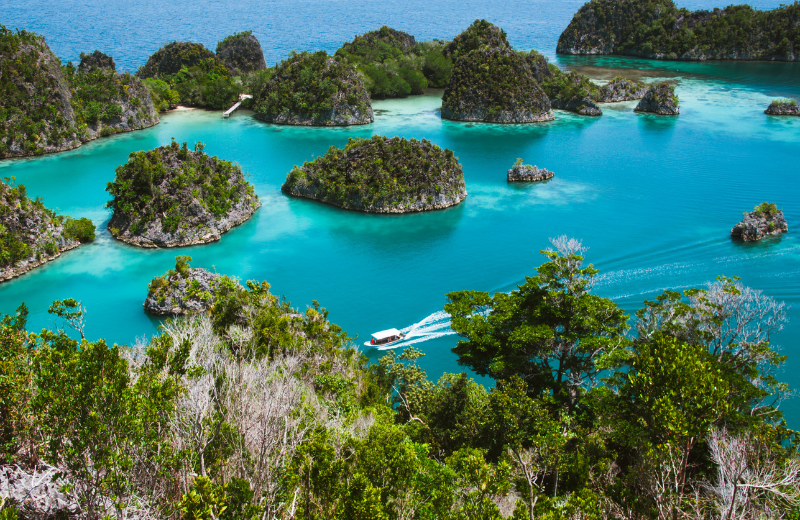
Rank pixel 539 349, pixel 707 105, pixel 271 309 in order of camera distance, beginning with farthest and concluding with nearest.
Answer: pixel 707 105 → pixel 271 309 → pixel 539 349

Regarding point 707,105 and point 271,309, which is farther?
point 707,105

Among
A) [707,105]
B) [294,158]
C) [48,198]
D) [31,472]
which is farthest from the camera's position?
[707,105]

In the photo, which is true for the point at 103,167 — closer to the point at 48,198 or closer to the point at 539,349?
the point at 48,198

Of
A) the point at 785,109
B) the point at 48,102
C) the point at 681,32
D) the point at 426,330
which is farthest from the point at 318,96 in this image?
the point at 681,32

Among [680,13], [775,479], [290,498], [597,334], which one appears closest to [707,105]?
[680,13]

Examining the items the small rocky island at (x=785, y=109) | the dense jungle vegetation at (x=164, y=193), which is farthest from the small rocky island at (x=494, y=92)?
the dense jungle vegetation at (x=164, y=193)
